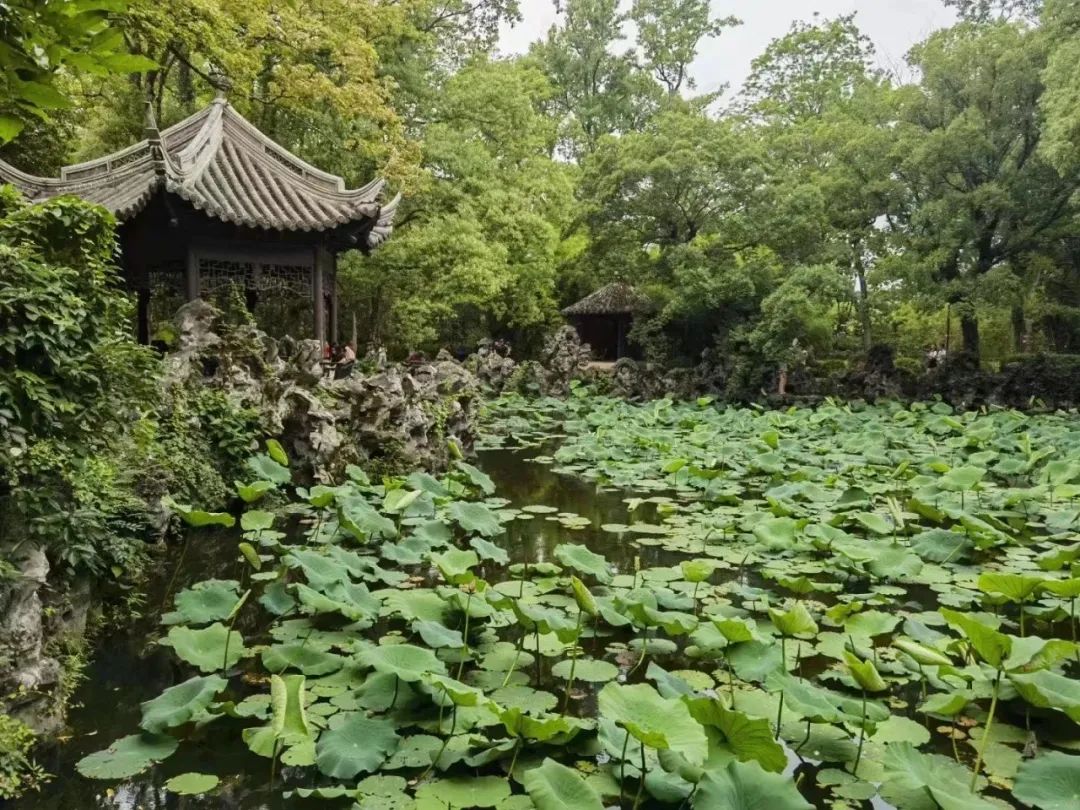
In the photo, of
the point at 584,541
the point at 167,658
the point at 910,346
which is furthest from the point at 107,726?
the point at 910,346

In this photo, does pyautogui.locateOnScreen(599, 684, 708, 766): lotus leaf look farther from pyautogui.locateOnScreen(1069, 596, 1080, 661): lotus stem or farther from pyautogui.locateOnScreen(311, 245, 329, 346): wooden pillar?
pyautogui.locateOnScreen(311, 245, 329, 346): wooden pillar

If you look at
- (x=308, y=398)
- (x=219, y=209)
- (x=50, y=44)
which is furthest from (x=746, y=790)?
(x=219, y=209)

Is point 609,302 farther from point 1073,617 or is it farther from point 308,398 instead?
point 1073,617

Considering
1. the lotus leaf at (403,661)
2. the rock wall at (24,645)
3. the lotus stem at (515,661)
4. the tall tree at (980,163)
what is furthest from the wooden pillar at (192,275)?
the tall tree at (980,163)

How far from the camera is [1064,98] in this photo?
38.2ft

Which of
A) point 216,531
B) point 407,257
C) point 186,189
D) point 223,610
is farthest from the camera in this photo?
point 407,257

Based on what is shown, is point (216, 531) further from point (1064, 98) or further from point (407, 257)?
point (1064, 98)

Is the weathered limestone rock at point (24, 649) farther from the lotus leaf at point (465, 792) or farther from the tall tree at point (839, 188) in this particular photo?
the tall tree at point (839, 188)

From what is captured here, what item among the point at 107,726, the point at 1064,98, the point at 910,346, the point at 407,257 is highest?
the point at 1064,98

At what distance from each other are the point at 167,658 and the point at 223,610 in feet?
1.46

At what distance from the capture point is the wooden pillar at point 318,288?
10.1 metres

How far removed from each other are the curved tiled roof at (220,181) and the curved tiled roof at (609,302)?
12272 mm

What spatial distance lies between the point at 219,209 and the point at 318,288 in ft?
5.79

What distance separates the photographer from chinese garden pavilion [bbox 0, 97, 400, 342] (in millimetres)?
8672
